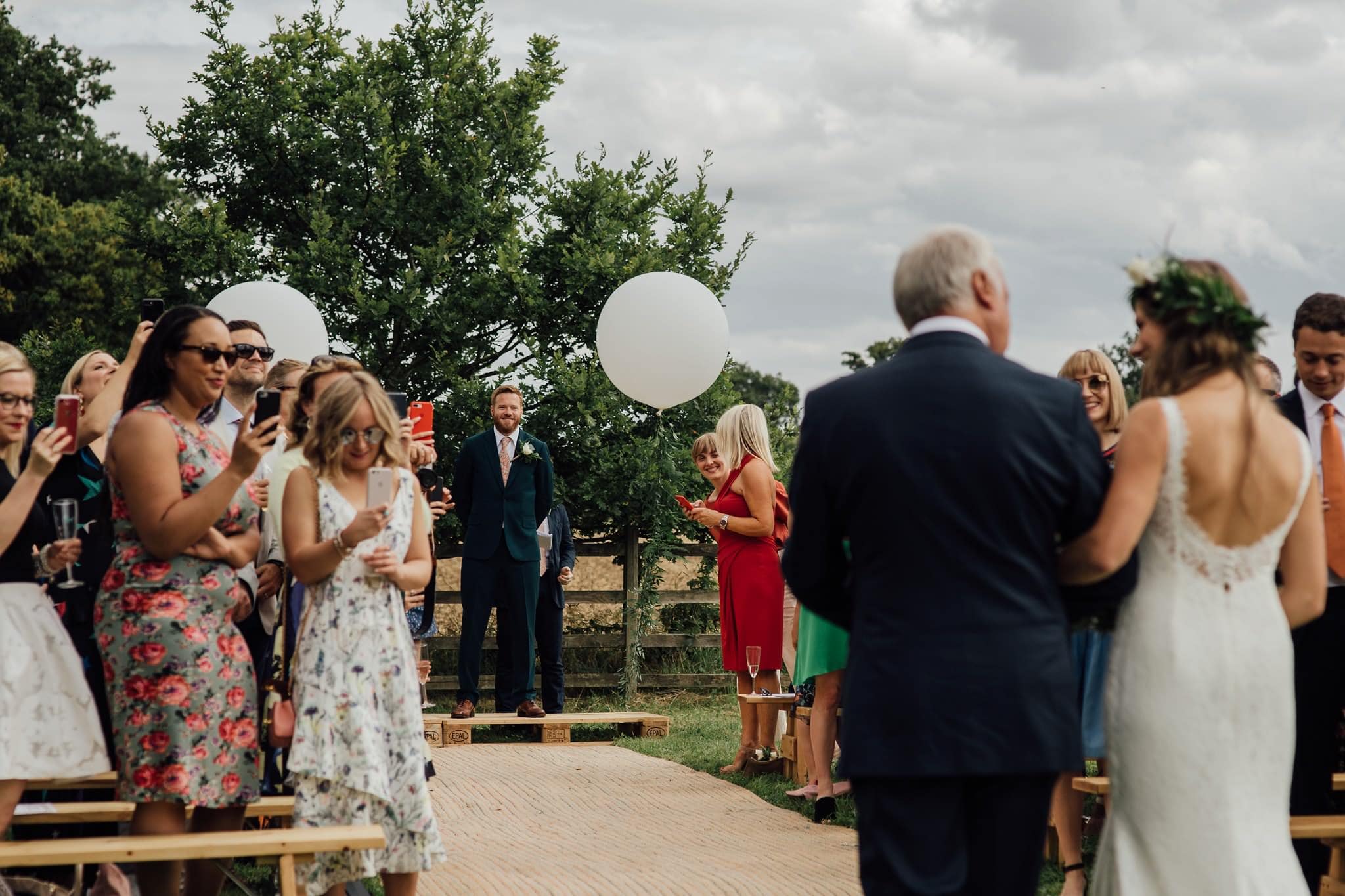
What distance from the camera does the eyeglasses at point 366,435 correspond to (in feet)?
14.0

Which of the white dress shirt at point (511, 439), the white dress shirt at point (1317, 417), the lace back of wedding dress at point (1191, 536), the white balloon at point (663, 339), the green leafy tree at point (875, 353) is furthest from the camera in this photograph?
the green leafy tree at point (875, 353)

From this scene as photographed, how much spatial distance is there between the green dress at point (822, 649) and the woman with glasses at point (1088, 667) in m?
1.64

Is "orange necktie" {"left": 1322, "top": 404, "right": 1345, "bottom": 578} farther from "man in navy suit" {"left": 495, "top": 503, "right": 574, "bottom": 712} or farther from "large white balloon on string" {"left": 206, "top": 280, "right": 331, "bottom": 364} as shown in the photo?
"man in navy suit" {"left": 495, "top": 503, "right": 574, "bottom": 712}

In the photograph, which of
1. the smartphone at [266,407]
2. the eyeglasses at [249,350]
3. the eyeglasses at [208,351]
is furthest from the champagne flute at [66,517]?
the eyeglasses at [249,350]

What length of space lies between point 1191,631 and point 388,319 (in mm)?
10460

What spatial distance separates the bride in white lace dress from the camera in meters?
3.14

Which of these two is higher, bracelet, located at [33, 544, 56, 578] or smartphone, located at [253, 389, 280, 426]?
smartphone, located at [253, 389, 280, 426]

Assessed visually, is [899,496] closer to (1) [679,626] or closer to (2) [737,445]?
(2) [737,445]

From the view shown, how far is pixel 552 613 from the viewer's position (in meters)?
11.1

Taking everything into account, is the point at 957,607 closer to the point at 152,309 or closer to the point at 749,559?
the point at 152,309

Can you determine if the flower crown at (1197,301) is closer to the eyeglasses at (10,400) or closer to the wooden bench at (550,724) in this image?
the eyeglasses at (10,400)

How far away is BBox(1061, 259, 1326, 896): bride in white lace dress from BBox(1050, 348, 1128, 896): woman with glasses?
61.3 inches

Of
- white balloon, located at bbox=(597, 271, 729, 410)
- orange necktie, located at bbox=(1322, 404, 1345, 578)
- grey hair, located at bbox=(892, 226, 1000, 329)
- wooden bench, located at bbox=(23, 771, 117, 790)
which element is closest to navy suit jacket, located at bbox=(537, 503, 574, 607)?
white balloon, located at bbox=(597, 271, 729, 410)

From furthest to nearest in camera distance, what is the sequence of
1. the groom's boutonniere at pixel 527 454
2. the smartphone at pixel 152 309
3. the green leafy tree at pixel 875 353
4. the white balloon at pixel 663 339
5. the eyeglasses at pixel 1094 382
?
the green leafy tree at pixel 875 353
the groom's boutonniere at pixel 527 454
the white balloon at pixel 663 339
the eyeglasses at pixel 1094 382
the smartphone at pixel 152 309
